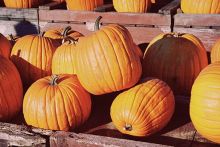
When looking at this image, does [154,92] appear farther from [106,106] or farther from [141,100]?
[106,106]

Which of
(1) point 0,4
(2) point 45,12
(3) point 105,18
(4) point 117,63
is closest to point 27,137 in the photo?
(4) point 117,63

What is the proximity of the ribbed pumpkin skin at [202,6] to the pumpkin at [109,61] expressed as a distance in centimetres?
181

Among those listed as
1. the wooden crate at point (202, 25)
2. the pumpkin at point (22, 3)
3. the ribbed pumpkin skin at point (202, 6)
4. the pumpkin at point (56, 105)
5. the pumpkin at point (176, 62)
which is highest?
the pumpkin at point (22, 3)

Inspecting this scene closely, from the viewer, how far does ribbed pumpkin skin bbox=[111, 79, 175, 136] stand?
7.72ft

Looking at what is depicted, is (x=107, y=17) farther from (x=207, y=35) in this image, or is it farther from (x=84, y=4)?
(x=207, y=35)

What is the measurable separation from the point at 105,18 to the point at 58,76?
179 cm

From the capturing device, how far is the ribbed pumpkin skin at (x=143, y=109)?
92.6 inches

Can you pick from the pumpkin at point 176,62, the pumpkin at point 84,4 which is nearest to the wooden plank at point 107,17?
the pumpkin at point 84,4

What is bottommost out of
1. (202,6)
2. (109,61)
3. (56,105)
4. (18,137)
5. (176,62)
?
(18,137)

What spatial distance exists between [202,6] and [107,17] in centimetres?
108

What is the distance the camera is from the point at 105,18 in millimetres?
4312

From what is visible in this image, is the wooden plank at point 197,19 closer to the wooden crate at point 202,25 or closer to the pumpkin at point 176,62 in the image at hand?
the wooden crate at point 202,25

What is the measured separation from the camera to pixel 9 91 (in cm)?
273

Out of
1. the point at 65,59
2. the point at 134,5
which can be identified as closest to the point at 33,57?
the point at 65,59
